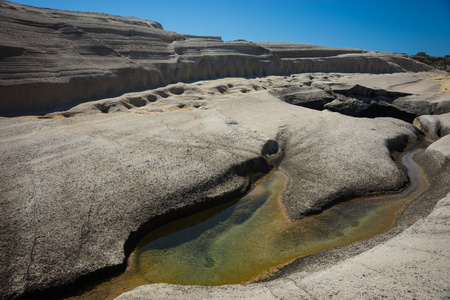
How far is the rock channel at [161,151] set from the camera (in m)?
3.25

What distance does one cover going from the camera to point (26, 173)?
14.9 ft

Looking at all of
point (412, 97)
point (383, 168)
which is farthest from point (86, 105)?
point (412, 97)

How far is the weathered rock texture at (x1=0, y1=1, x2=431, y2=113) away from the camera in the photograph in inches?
306

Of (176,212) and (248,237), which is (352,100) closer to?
(248,237)

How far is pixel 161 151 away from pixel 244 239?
232cm

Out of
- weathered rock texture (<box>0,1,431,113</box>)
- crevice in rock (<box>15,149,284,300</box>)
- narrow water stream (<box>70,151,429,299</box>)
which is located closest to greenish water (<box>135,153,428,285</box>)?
narrow water stream (<box>70,151,429,299</box>)

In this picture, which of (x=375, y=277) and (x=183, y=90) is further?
(x=183, y=90)

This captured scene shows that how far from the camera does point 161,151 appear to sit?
18.4 feet

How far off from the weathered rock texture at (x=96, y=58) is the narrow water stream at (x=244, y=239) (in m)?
5.79

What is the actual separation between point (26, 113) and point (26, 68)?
1.28m

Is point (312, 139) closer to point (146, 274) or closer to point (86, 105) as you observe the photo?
point (146, 274)

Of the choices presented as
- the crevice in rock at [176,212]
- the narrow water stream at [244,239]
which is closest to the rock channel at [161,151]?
the crevice in rock at [176,212]

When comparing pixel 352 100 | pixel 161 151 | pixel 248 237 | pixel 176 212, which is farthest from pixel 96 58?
pixel 352 100

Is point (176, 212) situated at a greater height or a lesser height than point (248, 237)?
greater
